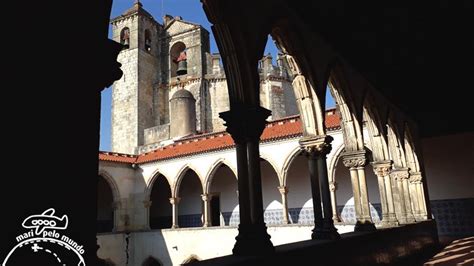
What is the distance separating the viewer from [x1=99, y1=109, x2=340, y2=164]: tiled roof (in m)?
15.2

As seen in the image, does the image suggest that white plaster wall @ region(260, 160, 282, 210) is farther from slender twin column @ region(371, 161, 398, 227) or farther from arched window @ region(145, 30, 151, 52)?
arched window @ region(145, 30, 151, 52)

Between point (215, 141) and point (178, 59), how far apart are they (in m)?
18.9

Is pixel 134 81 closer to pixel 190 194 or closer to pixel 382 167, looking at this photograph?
pixel 190 194

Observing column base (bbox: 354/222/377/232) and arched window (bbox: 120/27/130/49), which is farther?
arched window (bbox: 120/27/130/49)

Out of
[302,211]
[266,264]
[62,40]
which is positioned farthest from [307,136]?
[302,211]

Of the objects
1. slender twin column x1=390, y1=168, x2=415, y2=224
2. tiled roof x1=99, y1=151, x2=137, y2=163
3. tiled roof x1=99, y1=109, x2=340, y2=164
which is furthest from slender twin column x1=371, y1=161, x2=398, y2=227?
tiled roof x1=99, y1=151, x2=137, y2=163

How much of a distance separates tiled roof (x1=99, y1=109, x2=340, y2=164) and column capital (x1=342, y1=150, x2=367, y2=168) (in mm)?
5801

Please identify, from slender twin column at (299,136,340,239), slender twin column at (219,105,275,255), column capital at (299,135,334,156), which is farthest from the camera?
column capital at (299,135,334,156)

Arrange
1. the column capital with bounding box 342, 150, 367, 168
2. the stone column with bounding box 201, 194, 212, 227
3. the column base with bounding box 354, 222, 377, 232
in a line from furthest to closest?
the stone column with bounding box 201, 194, 212, 227
the column capital with bounding box 342, 150, 367, 168
the column base with bounding box 354, 222, 377, 232

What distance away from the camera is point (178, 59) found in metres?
35.0

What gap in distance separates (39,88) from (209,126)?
2998cm

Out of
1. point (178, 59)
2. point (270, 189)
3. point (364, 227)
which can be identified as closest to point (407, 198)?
point (364, 227)

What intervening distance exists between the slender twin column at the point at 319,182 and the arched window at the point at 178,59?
92.9 ft

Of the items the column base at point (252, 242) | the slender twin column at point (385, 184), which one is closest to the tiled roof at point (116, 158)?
the slender twin column at point (385, 184)
